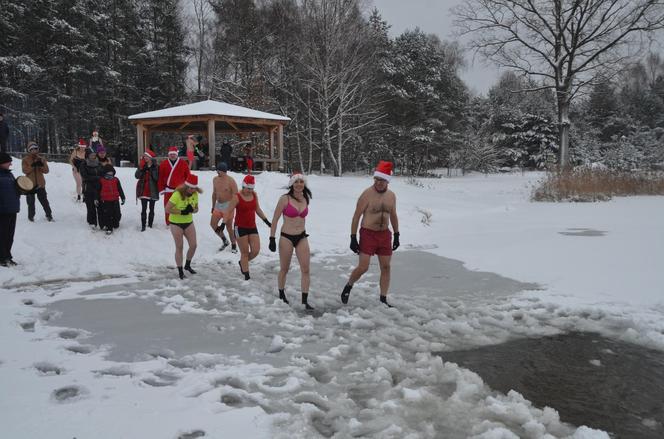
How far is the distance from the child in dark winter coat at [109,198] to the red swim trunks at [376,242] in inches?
247

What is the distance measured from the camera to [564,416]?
3.25 m

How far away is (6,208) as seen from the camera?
7.51m

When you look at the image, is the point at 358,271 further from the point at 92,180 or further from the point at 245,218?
the point at 92,180

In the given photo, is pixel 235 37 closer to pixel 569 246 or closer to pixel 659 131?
pixel 569 246

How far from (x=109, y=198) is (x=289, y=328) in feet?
21.4

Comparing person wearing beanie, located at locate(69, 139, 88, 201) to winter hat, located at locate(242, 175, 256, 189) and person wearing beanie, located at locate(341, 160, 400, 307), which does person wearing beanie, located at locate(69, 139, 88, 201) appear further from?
person wearing beanie, located at locate(341, 160, 400, 307)

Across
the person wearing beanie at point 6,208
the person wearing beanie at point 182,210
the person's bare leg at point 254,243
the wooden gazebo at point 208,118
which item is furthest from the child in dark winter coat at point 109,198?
the wooden gazebo at point 208,118

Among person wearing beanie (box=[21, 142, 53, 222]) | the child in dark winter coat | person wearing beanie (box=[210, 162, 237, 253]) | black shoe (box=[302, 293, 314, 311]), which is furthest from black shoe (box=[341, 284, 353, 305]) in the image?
person wearing beanie (box=[21, 142, 53, 222])

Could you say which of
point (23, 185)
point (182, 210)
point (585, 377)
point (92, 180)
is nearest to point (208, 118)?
point (92, 180)

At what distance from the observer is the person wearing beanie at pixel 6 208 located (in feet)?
24.7

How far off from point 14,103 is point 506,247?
91.9ft

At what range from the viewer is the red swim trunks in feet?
19.8

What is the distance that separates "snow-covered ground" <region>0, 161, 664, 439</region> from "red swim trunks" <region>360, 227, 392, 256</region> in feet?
2.43

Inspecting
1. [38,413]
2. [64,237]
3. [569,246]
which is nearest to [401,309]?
[38,413]
